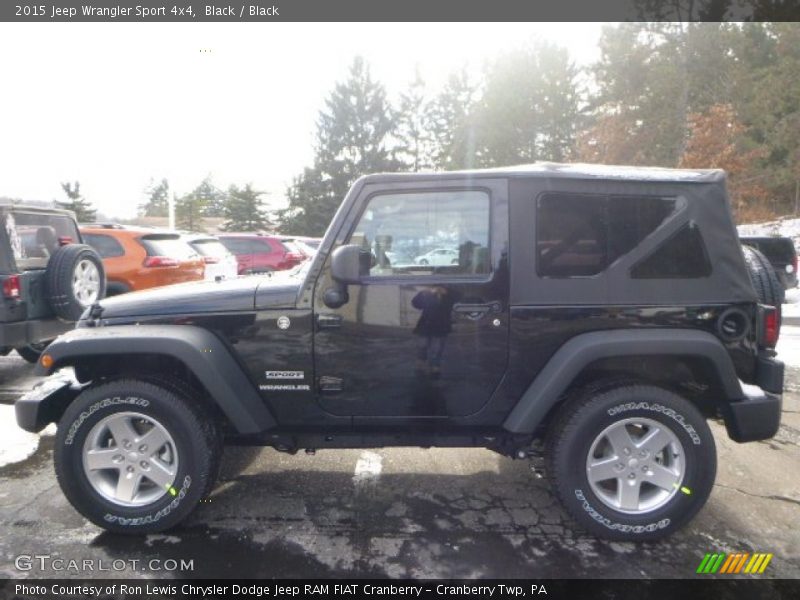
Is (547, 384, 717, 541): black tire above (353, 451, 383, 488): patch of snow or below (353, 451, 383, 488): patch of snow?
above

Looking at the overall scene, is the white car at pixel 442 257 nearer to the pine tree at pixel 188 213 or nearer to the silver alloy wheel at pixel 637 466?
the silver alloy wheel at pixel 637 466

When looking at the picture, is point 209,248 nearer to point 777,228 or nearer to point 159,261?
point 159,261

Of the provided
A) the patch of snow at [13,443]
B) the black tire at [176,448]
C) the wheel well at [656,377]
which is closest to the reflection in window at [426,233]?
the wheel well at [656,377]

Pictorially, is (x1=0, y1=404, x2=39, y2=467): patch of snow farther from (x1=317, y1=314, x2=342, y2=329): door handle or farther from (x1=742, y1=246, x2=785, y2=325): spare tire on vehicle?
(x1=742, y1=246, x2=785, y2=325): spare tire on vehicle

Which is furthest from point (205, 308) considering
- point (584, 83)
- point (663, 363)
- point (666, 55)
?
point (584, 83)

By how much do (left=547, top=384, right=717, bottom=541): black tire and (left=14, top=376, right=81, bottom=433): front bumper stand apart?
2.94 m

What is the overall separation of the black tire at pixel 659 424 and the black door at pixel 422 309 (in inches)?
21.5

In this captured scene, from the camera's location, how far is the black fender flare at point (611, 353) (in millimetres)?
2869

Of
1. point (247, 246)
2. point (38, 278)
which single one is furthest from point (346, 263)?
point (247, 246)

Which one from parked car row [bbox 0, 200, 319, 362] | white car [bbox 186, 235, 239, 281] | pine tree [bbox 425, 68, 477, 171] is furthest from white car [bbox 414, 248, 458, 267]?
pine tree [bbox 425, 68, 477, 171]

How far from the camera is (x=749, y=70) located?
26.7m

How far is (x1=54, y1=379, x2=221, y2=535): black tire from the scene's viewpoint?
9.71 feet

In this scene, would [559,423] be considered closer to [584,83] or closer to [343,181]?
[343,181]

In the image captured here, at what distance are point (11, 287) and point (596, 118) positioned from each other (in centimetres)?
3273
